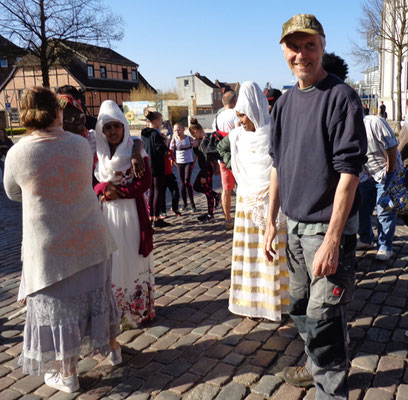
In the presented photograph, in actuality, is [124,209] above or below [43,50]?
below

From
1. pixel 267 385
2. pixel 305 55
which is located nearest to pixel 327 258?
pixel 305 55

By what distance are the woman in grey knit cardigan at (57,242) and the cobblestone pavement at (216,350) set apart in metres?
0.40

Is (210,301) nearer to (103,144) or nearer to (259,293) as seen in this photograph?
(259,293)

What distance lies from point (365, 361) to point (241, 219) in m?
1.52

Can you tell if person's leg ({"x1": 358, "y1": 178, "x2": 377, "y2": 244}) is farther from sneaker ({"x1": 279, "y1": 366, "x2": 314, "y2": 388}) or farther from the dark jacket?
the dark jacket

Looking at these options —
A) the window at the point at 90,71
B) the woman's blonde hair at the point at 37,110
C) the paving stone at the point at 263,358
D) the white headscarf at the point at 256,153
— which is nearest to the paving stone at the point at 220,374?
the paving stone at the point at 263,358

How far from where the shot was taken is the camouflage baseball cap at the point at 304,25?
2207mm

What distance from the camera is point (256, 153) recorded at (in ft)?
12.1

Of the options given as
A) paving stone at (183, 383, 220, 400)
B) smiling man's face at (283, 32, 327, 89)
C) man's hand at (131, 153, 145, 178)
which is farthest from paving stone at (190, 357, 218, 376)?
smiling man's face at (283, 32, 327, 89)

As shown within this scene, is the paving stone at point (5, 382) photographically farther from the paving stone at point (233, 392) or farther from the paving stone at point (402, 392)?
the paving stone at point (402, 392)

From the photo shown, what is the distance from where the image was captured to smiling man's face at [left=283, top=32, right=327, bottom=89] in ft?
7.43

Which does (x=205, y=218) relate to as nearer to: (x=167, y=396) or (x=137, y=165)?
(x=137, y=165)

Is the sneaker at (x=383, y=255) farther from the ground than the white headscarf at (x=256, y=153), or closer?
closer

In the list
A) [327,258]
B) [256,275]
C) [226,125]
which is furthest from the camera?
[226,125]
